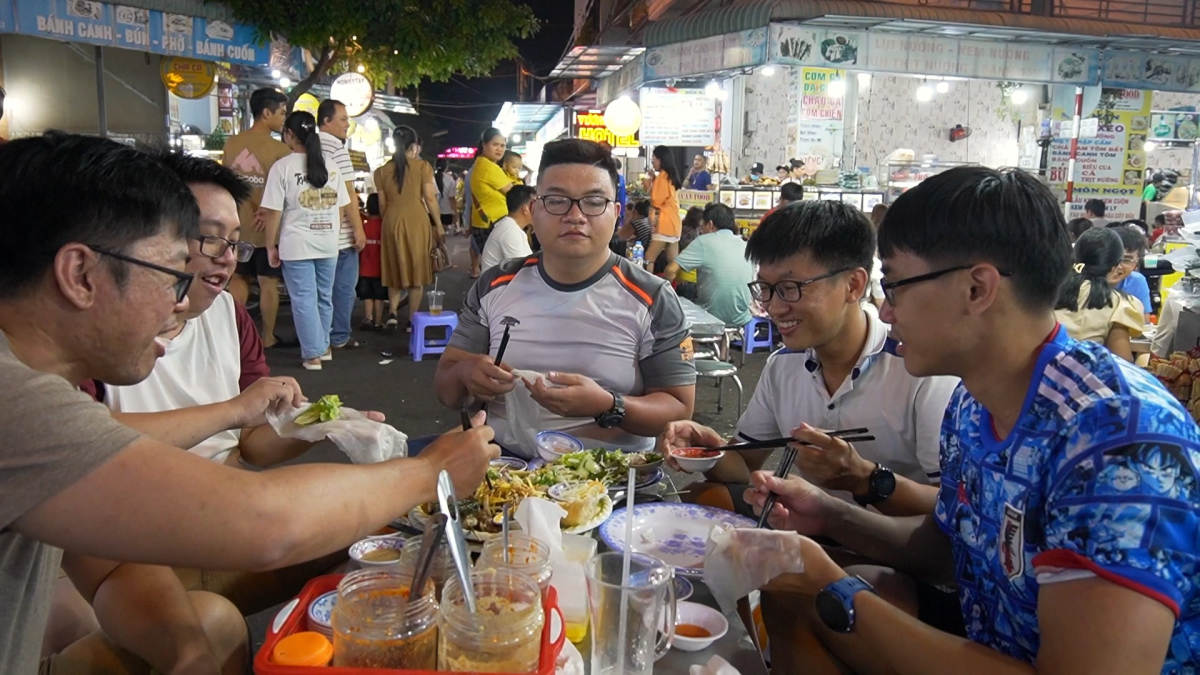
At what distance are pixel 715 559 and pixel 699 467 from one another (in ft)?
2.47

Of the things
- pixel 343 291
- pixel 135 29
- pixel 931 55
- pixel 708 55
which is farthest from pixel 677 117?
pixel 135 29

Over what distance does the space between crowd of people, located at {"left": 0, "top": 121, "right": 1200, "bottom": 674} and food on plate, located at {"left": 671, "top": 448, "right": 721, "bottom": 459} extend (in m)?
0.08

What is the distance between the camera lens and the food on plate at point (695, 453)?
2.47 m

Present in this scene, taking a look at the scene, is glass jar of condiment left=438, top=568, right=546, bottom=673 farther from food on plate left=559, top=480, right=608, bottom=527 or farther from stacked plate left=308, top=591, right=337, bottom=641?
food on plate left=559, top=480, right=608, bottom=527

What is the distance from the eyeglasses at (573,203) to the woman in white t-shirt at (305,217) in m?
4.62

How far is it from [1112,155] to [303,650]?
14.0 m

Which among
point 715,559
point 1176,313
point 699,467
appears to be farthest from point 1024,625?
point 1176,313

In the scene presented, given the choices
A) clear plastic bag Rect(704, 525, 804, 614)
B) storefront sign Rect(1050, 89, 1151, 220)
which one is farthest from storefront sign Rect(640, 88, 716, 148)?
clear plastic bag Rect(704, 525, 804, 614)

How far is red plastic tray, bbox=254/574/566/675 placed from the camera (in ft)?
4.26

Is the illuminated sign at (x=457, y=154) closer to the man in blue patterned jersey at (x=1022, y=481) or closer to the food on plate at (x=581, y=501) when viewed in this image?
the food on plate at (x=581, y=501)

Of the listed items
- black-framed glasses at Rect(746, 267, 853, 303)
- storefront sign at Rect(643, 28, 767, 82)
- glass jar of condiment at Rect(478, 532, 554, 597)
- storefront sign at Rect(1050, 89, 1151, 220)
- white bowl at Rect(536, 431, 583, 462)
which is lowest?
white bowl at Rect(536, 431, 583, 462)

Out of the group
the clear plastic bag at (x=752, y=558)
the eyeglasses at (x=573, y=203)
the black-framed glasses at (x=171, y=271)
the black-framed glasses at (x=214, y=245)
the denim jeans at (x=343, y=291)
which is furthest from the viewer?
the denim jeans at (x=343, y=291)

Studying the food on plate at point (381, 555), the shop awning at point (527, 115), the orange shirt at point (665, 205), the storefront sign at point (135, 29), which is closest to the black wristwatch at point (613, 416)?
the food on plate at point (381, 555)

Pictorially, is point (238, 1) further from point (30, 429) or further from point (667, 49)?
point (30, 429)
